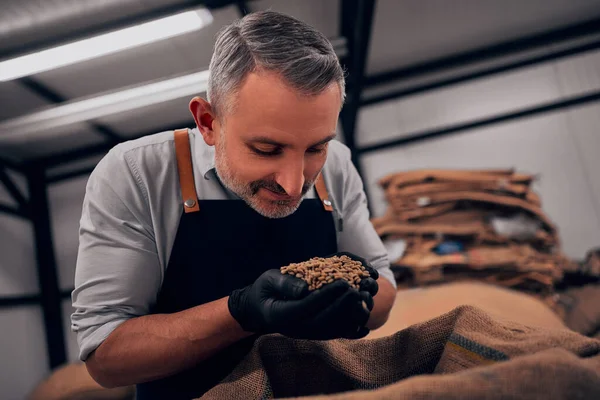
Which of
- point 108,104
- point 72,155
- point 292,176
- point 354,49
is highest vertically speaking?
point 354,49

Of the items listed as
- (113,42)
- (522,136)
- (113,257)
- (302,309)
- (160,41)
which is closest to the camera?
(302,309)

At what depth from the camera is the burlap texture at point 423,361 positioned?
0.55 meters

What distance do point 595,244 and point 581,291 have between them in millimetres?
1373

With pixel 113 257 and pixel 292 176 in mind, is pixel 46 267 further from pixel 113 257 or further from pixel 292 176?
pixel 292 176

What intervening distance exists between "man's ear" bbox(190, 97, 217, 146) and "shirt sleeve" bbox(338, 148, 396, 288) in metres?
0.44

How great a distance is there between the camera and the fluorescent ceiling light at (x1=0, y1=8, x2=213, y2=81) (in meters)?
2.92

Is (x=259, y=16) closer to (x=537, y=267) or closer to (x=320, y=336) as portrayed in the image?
(x=320, y=336)

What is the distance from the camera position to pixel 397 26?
3.96 m

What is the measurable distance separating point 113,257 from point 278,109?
45cm

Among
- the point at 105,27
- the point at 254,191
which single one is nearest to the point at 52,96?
the point at 105,27

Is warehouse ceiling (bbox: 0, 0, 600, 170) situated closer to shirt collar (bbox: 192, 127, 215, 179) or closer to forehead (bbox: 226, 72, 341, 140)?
shirt collar (bbox: 192, 127, 215, 179)

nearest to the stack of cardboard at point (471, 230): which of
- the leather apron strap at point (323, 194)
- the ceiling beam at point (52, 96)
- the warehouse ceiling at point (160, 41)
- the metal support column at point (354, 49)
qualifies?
the metal support column at point (354, 49)

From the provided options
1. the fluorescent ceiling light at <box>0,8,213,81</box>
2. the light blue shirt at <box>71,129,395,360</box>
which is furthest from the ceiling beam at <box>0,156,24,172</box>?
the light blue shirt at <box>71,129,395,360</box>

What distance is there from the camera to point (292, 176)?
0.88m
